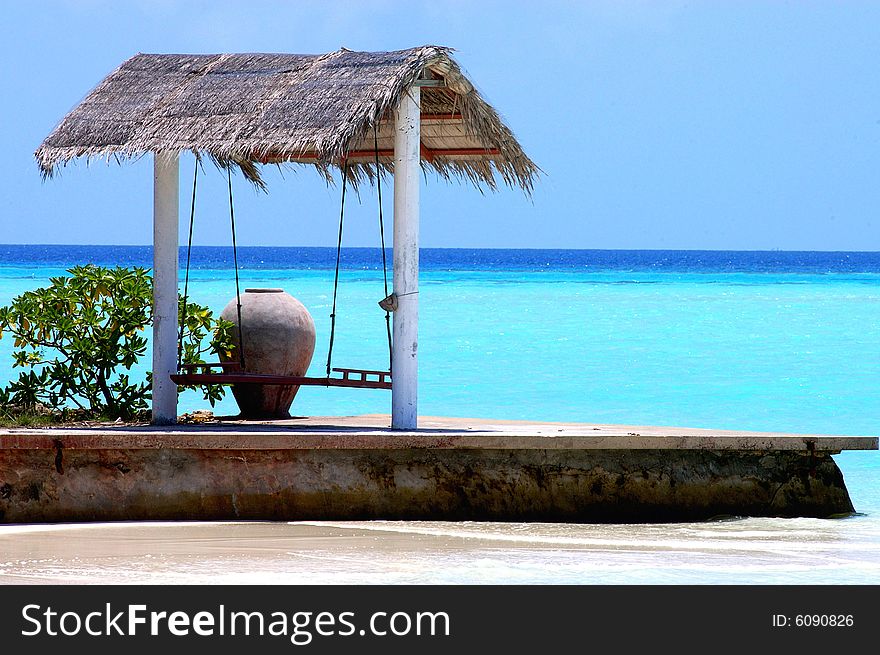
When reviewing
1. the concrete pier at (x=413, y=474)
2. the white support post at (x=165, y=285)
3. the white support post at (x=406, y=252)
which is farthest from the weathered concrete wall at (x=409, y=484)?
the white support post at (x=165, y=285)

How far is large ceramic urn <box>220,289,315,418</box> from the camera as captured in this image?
9578 mm

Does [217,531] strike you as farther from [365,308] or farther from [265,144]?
[365,308]

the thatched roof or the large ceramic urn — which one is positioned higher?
the thatched roof

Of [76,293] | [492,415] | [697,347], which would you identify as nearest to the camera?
[76,293]

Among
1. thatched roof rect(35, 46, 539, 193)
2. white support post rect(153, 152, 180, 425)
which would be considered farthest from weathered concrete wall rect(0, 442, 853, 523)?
thatched roof rect(35, 46, 539, 193)

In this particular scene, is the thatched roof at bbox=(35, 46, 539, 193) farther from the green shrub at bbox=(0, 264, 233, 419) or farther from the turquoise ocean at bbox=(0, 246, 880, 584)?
the turquoise ocean at bbox=(0, 246, 880, 584)

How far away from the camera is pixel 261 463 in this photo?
758cm

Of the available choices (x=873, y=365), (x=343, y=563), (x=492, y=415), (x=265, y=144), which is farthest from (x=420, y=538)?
(x=873, y=365)

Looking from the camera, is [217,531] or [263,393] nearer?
[217,531]

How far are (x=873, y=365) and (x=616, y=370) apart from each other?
4.41 metres

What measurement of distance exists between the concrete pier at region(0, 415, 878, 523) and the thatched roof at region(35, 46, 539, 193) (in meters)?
1.61

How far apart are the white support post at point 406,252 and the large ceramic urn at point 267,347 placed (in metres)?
1.72

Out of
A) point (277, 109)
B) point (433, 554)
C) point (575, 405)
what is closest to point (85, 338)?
point (277, 109)

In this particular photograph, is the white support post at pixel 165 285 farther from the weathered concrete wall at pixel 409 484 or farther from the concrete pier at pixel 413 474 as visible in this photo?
the weathered concrete wall at pixel 409 484
